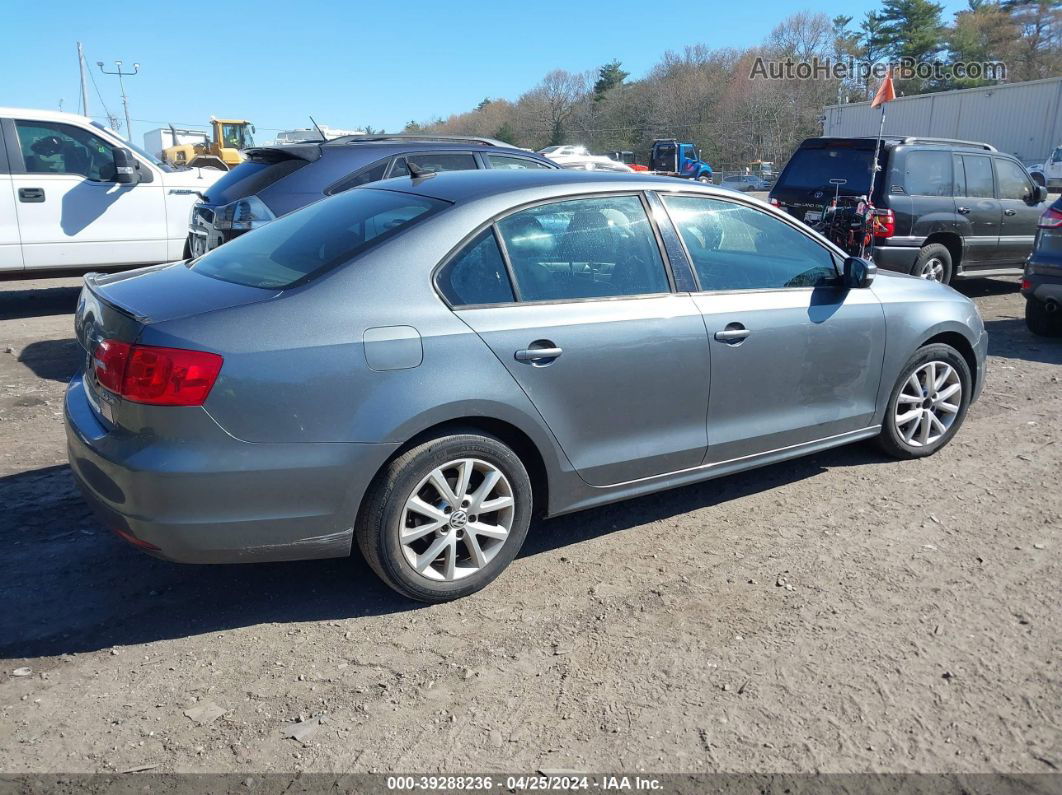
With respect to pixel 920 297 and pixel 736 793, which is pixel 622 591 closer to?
pixel 736 793

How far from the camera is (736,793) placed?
8.22ft

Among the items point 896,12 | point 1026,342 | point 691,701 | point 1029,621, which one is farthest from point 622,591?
point 896,12

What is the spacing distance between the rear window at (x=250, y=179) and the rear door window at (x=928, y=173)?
6.71m

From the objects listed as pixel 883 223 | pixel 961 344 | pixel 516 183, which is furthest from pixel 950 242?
pixel 516 183

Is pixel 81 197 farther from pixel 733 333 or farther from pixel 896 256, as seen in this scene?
pixel 896 256

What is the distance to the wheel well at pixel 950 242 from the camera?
10172 millimetres

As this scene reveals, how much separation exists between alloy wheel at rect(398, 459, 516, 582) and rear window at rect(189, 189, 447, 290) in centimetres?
95

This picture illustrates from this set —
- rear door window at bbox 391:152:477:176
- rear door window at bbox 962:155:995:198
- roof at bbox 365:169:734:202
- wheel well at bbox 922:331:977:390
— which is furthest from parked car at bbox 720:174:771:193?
roof at bbox 365:169:734:202

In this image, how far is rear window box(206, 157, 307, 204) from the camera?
7148 millimetres

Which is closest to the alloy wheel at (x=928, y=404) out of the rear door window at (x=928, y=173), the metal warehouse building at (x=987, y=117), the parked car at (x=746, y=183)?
the rear door window at (x=928, y=173)

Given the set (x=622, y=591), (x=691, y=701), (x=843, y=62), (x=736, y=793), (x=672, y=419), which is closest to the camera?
(x=736, y=793)

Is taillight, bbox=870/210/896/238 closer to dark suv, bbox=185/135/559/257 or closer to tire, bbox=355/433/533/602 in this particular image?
dark suv, bbox=185/135/559/257

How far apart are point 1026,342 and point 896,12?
248 ft

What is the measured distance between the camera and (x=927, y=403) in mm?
5133
